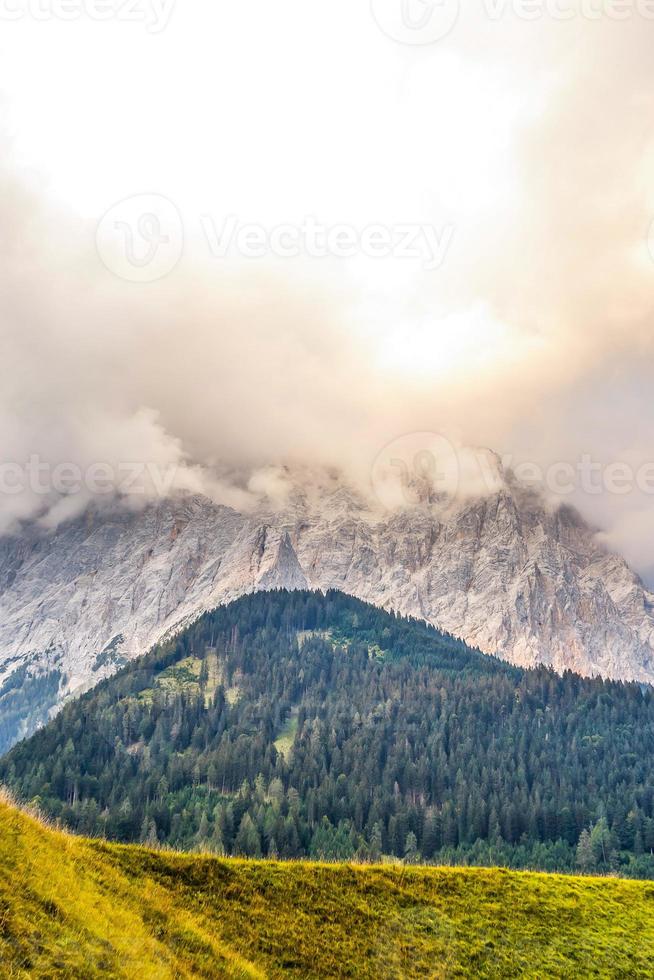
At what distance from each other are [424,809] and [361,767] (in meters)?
24.4

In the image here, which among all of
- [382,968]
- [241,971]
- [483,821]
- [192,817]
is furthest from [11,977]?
[192,817]

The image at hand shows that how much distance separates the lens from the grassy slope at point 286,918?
2075cm

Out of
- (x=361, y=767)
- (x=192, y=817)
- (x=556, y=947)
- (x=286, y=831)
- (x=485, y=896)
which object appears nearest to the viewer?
(x=556, y=947)

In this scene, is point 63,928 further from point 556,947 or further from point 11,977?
point 556,947

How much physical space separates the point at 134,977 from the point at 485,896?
80.4 feet

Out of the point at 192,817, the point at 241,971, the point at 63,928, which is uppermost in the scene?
the point at 63,928

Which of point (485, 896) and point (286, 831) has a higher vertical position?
point (485, 896)

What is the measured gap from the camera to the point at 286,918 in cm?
3088

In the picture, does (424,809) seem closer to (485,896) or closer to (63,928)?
(485,896)

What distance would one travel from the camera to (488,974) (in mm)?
30797

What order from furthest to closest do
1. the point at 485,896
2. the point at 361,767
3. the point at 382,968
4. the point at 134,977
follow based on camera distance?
the point at 361,767 < the point at 485,896 < the point at 382,968 < the point at 134,977

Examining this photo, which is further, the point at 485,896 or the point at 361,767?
the point at 361,767

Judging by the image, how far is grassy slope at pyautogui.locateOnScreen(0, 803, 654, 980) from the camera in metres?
20.8

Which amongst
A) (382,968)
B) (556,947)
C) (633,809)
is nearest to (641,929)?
(556,947)
